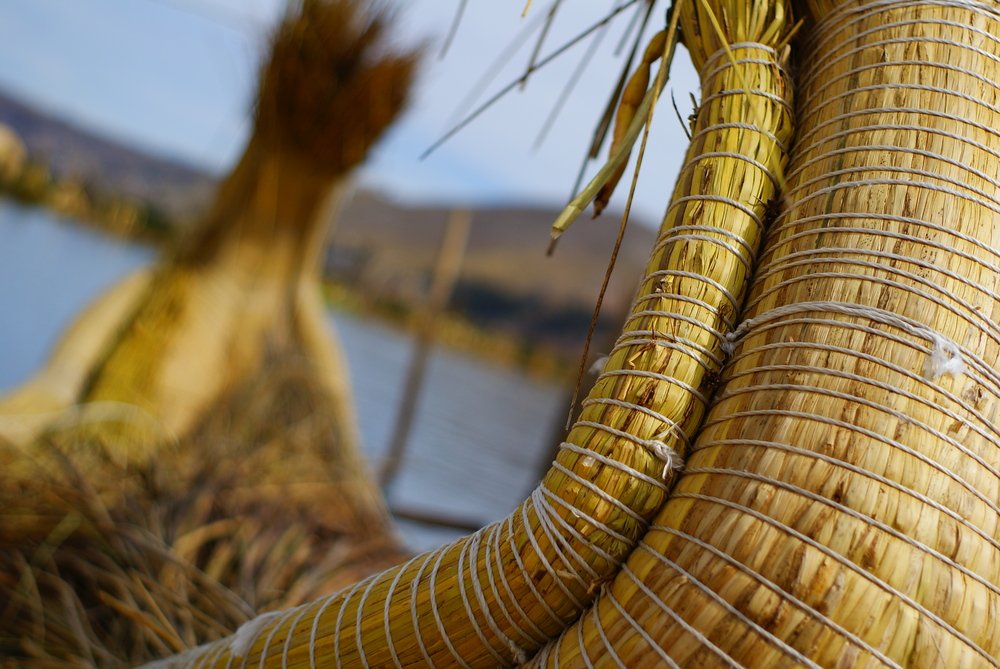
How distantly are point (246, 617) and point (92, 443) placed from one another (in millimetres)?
1195

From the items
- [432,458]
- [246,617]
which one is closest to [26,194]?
[432,458]

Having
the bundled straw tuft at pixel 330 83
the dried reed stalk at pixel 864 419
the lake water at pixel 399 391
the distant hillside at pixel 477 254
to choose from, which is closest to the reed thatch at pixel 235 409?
the bundled straw tuft at pixel 330 83

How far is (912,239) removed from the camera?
0.52m

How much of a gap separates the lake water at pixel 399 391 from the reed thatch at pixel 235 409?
0.32m

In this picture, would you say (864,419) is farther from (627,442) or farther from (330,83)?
(330,83)

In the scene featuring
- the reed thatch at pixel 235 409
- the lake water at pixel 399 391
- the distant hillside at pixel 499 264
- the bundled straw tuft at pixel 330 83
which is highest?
the distant hillside at pixel 499 264

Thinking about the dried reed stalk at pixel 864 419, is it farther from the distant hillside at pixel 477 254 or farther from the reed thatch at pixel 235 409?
the distant hillside at pixel 477 254

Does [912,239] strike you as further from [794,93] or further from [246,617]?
[246,617]

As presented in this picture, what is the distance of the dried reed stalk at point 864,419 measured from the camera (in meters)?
0.46

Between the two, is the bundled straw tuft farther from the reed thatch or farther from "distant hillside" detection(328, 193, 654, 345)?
"distant hillside" detection(328, 193, 654, 345)

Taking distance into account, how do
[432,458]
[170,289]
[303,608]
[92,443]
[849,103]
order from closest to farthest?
[849,103] < [303,608] < [92,443] < [170,289] < [432,458]

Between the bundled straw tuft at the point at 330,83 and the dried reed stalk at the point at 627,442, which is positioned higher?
the bundled straw tuft at the point at 330,83

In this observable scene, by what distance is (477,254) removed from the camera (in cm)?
2498

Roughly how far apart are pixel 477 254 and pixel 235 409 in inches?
891
